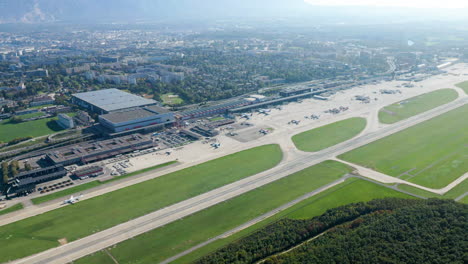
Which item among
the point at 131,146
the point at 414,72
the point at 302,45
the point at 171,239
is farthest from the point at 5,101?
the point at 302,45

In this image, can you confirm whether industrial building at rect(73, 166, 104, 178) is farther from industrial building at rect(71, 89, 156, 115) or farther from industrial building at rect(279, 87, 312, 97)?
industrial building at rect(279, 87, 312, 97)

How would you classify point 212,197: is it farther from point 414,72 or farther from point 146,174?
point 414,72

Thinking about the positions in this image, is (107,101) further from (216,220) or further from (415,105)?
(415,105)

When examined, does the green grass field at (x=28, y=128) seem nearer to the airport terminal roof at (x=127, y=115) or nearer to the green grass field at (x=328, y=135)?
the airport terminal roof at (x=127, y=115)

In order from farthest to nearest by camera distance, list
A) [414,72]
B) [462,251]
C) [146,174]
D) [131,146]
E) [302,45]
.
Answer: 1. [302,45]
2. [414,72]
3. [131,146]
4. [146,174]
5. [462,251]

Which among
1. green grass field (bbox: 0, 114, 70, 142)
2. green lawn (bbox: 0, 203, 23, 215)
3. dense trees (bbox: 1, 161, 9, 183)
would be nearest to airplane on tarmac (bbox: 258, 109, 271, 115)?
green grass field (bbox: 0, 114, 70, 142)

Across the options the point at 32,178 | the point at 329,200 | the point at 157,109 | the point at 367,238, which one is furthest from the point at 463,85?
the point at 32,178

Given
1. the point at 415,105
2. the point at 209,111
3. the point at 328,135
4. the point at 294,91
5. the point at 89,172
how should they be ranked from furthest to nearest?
the point at 294,91 → the point at 415,105 → the point at 209,111 → the point at 328,135 → the point at 89,172
